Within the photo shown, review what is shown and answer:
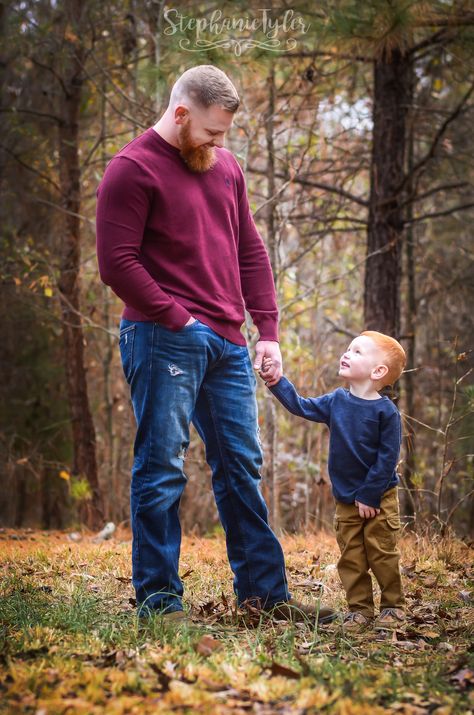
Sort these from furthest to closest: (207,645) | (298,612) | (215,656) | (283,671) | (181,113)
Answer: (298,612) → (181,113) → (207,645) → (215,656) → (283,671)

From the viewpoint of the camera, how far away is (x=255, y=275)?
Result: 3684 mm

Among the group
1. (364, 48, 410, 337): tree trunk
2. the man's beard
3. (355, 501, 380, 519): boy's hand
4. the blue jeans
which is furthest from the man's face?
(364, 48, 410, 337): tree trunk

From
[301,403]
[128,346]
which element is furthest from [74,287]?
[128,346]

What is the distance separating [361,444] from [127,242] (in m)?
1.41

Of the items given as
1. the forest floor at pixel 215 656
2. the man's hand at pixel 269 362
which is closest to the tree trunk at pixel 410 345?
the forest floor at pixel 215 656

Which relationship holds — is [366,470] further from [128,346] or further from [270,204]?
[270,204]

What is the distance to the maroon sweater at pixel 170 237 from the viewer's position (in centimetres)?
308

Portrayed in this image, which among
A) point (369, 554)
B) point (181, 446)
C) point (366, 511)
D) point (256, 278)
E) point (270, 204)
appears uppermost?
point (270, 204)

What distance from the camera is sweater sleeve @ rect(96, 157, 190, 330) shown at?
3055mm

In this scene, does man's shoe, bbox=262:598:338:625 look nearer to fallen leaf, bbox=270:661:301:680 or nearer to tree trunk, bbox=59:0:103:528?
fallen leaf, bbox=270:661:301:680

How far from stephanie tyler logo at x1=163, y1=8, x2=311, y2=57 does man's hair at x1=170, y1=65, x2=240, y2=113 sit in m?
2.72

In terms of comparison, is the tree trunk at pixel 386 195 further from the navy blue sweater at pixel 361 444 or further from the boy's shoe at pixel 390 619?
the boy's shoe at pixel 390 619

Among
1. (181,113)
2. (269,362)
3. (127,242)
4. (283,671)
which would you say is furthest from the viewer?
(269,362)

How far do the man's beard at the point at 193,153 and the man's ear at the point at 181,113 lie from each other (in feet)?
0.08
